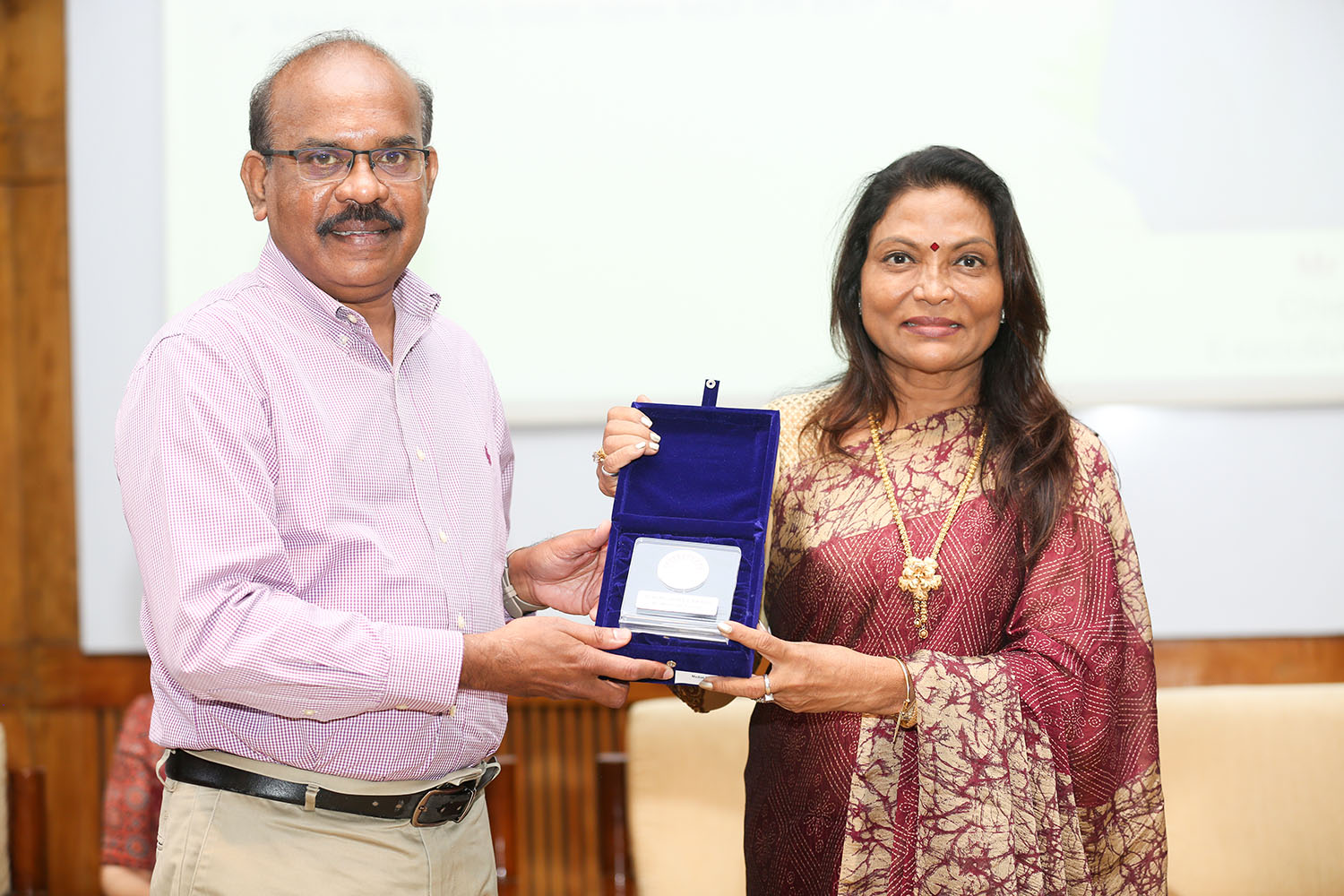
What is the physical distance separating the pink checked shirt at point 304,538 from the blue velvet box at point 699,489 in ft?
0.69

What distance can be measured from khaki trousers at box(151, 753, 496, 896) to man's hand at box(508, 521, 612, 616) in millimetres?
424

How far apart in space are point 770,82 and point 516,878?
257cm

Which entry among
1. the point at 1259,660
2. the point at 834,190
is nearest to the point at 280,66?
the point at 834,190

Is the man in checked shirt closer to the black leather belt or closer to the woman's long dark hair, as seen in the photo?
the black leather belt

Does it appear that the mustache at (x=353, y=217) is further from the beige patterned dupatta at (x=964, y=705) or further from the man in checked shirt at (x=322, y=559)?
the beige patterned dupatta at (x=964, y=705)

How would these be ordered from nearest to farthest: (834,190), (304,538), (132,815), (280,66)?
(304,538), (280,66), (132,815), (834,190)

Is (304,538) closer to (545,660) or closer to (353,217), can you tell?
(545,660)

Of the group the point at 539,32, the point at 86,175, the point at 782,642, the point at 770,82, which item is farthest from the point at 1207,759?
the point at 86,175

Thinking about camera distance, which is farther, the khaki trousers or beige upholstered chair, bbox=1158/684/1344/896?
beige upholstered chair, bbox=1158/684/1344/896

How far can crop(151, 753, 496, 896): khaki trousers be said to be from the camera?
1506 millimetres

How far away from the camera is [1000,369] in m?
1.96

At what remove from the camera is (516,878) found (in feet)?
11.5

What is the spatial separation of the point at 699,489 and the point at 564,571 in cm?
30

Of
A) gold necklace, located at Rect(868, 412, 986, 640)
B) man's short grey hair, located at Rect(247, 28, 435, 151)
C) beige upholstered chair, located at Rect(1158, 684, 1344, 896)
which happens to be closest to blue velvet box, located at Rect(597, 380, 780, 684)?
gold necklace, located at Rect(868, 412, 986, 640)
